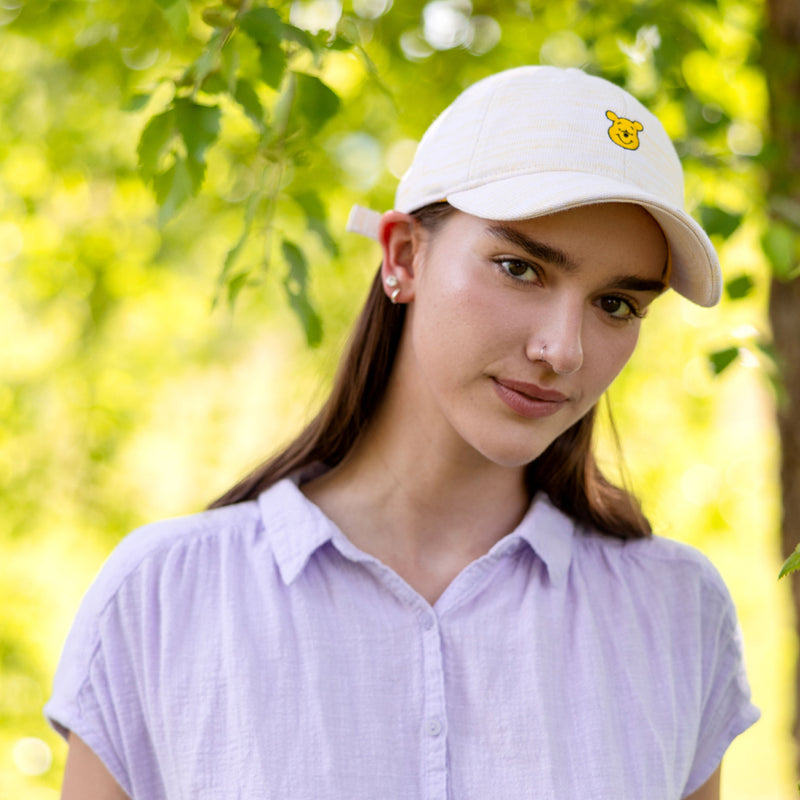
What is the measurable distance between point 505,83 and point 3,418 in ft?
8.29

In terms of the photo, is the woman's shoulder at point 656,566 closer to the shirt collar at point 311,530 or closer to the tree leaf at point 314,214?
the shirt collar at point 311,530

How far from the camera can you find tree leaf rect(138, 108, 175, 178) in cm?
143

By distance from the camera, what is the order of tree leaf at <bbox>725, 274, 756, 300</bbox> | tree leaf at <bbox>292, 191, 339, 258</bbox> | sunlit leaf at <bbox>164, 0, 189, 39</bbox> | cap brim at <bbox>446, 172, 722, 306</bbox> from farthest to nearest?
tree leaf at <bbox>725, 274, 756, 300</bbox> < tree leaf at <bbox>292, 191, 339, 258</bbox> < sunlit leaf at <bbox>164, 0, 189, 39</bbox> < cap brim at <bbox>446, 172, 722, 306</bbox>

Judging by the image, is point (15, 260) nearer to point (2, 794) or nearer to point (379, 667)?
point (2, 794)

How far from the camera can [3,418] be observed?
134 inches

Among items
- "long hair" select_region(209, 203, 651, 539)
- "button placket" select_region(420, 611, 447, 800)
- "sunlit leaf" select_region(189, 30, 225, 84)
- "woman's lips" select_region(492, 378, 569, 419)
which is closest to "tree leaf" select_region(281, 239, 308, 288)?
"long hair" select_region(209, 203, 651, 539)

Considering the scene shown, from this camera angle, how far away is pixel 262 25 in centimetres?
138

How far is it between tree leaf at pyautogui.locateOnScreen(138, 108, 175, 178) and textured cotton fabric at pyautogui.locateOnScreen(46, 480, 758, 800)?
0.51m

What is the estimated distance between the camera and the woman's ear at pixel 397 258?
4.85 feet

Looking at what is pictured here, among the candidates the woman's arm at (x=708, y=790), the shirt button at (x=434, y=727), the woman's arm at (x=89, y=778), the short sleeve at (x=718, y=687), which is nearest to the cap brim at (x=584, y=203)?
the short sleeve at (x=718, y=687)

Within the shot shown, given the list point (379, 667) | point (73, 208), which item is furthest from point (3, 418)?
point (379, 667)

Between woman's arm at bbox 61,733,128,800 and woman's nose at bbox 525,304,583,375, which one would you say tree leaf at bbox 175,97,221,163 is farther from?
woman's arm at bbox 61,733,128,800

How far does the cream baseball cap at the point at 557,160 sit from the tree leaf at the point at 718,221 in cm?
33

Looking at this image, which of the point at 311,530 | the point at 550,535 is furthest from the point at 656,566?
the point at 311,530
